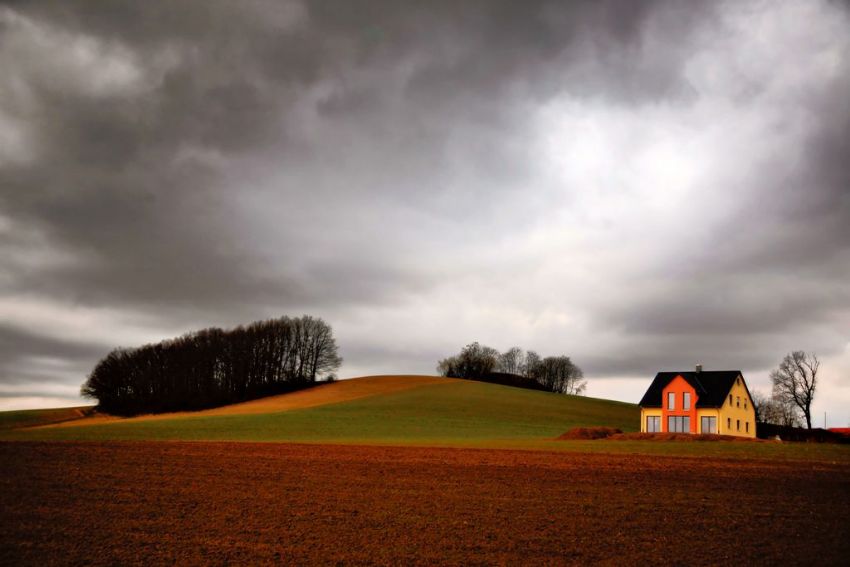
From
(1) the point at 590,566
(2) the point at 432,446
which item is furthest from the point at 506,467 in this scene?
(1) the point at 590,566

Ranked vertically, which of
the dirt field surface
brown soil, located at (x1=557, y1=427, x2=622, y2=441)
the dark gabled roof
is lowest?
the dirt field surface

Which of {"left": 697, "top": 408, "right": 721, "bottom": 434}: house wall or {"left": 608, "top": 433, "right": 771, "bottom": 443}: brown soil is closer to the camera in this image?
{"left": 608, "top": 433, "right": 771, "bottom": 443}: brown soil

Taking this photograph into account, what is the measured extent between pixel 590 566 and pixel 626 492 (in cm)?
820

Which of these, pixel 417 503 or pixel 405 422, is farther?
pixel 405 422

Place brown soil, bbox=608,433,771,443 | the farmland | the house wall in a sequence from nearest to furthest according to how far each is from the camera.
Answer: the farmland, brown soil, bbox=608,433,771,443, the house wall

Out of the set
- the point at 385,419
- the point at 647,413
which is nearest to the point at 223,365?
the point at 385,419

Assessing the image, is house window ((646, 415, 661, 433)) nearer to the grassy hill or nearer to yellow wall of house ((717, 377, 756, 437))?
yellow wall of house ((717, 377, 756, 437))

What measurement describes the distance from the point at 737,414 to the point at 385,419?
29.7 metres

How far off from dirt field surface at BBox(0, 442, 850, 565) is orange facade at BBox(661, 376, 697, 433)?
27.3 metres

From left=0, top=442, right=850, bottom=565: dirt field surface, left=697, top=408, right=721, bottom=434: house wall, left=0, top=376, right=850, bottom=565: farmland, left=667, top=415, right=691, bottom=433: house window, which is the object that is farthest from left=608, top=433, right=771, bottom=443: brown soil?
left=0, top=442, right=850, bottom=565: dirt field surface

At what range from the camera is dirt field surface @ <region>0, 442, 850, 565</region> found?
12641mm

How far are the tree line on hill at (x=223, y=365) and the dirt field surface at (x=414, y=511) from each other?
7157cm

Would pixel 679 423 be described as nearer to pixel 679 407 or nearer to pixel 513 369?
pixel 679 407

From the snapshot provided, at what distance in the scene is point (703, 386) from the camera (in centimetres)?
5459
